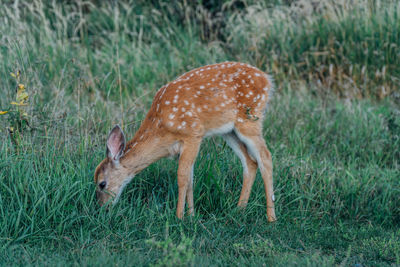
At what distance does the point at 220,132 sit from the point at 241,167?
752mm

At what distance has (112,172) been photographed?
521cm

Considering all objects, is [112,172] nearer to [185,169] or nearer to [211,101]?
[185,169]

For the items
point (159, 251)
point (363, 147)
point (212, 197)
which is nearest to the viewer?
point (159, 251)

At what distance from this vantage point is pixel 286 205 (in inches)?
221

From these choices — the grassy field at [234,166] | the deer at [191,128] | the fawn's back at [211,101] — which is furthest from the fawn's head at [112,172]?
the fawn's back at [211,101]

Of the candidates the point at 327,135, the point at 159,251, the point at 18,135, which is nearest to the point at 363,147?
the point at 327,135

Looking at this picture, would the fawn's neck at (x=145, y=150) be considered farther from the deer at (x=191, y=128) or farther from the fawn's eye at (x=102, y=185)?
the fawn's eye at (x=102, y=185)

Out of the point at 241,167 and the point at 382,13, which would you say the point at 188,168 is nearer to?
the point at 241,167

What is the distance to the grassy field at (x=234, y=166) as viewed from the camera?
4480 millimetres

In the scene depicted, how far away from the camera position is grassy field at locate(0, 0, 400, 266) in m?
4.48

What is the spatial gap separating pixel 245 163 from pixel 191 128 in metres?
0.83

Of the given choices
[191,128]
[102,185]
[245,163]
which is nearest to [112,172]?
[102,185]

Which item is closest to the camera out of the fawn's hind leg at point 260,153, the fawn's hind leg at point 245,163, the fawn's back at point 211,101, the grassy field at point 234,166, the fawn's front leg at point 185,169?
the grassy field at point 234,166

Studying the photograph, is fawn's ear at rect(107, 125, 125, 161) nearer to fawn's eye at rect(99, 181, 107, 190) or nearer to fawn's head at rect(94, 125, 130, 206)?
fawn's head at rect(94, 125, 130, 206)
